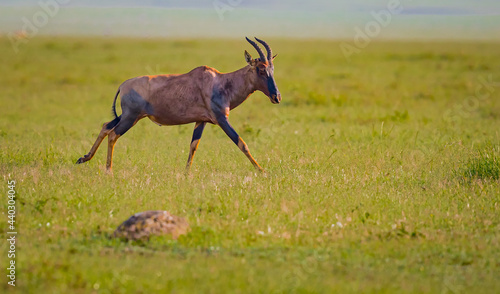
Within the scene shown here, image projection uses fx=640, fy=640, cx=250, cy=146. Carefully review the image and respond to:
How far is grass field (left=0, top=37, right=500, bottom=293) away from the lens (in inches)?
239

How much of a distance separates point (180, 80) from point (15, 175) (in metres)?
3.09

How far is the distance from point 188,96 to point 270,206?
10.2 feet

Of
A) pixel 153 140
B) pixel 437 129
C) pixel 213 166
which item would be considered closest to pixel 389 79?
pixel 437 129

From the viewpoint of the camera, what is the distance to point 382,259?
22.2 feet

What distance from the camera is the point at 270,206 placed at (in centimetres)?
859

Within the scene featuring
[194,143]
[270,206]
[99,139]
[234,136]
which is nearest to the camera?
[270,206]

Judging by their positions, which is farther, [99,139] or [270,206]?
[99,139]

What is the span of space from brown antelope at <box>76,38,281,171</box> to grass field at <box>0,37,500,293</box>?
81 cm

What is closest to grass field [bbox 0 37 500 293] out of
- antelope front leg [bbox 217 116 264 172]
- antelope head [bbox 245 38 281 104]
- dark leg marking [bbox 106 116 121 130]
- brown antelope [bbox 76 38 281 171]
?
antelope front leg [bbox 217 116 264 172]

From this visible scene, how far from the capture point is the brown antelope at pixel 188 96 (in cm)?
1081

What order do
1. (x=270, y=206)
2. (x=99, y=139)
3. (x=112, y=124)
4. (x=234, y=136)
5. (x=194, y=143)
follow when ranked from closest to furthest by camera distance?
1. (x=270, y=206)
2. (x=234, y=136)
3. (x=99, y=139)
4. (x=112, y=124)
5. (x=194, y=143)

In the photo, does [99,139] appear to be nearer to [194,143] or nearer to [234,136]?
[194,143]

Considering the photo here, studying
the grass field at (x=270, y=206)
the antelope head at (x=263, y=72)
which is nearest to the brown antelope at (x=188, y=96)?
the antelope head at (x=263, y=72)

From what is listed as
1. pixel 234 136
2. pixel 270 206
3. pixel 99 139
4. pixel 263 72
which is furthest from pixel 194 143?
pixel 270 206
